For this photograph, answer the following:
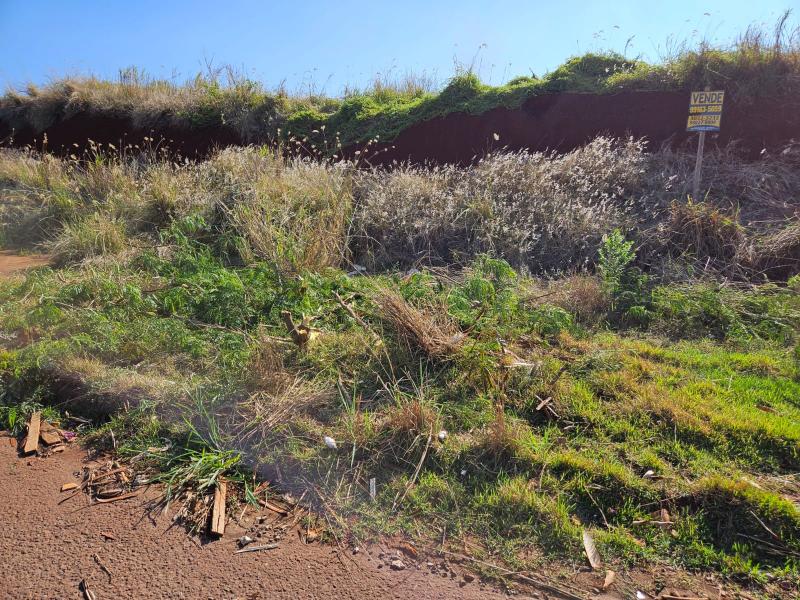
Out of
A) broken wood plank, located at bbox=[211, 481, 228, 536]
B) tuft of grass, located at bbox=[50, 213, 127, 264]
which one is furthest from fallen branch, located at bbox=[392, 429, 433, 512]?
tuft of grass, located at bbox=[50, 213, 127, 264]

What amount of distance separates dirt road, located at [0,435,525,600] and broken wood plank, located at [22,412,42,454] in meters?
0.62

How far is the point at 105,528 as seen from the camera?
2.97 m

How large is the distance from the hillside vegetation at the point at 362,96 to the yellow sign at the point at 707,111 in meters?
1.88

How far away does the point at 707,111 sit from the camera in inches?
263

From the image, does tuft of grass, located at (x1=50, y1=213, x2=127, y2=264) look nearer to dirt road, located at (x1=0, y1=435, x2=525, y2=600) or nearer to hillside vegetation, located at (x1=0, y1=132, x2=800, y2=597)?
hillside vegetation, located at (x1=0, y1=132, x2=800, y2=597)

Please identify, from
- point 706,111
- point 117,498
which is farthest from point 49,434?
point 706,111

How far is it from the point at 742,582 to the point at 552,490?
3.00 ft

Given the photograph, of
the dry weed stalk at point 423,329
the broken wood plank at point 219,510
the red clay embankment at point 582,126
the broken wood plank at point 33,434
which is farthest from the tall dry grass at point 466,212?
the broken wood plank at point 219,510

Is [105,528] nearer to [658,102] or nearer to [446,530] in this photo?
[446,530]

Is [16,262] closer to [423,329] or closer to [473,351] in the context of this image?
[423,329]

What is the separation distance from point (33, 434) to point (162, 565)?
1735 millimetres

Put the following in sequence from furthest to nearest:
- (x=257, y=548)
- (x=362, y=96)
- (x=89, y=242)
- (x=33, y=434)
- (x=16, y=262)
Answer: (x=362, y=96) < (x=16, y=262) < (x=89, y=242) < (x=33, y=434) < (x=257, y=548)

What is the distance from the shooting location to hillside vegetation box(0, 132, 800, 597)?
3.03m

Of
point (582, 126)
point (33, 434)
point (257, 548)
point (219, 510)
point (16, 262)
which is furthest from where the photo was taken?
point (582, 126)
